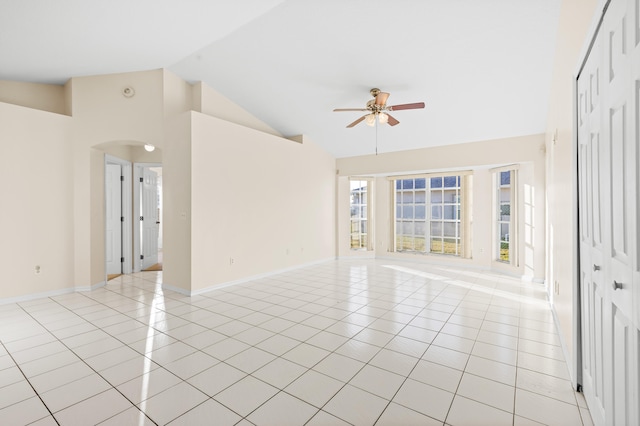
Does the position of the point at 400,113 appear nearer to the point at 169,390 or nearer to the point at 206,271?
the point at 206,271

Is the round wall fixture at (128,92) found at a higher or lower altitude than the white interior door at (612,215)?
higher

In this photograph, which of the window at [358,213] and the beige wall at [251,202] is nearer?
the beige wall at [251,202]

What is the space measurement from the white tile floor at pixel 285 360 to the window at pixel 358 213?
11.8 feet

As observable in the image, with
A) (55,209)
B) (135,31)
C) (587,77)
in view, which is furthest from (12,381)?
(587,77)

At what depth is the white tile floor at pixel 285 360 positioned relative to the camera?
192 cm

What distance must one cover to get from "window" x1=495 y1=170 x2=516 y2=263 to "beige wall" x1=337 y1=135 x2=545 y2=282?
13 cm

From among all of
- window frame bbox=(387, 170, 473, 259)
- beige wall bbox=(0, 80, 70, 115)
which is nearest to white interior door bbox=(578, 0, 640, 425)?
window frame bbox=(387, 170, 473, 259)

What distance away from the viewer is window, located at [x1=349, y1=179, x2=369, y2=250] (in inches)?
318

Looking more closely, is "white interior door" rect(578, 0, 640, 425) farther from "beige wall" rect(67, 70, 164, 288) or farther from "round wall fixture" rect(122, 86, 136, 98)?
"round wall fixture" rect(122, 86, 136, 98)

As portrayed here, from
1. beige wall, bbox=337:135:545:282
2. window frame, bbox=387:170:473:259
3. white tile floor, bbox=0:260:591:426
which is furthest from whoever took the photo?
window frame, bbox=387:170:473:259

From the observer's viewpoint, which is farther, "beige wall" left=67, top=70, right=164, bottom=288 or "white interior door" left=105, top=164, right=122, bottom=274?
"white interior door" left=105, top=164, right=122, bottom=274

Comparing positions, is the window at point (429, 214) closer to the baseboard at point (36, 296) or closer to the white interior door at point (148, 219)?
the white interior door at point (148, 219)

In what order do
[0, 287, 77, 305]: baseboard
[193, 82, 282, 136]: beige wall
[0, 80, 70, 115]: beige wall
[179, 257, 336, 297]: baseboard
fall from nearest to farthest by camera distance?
1. [0, 287, 77, 305]: baseboard
2. [0, 80, 70, 115]: beige wall
3. [179, 257, 336, 297]: baseboard
4. [193, 82, 282, 136]: beige wall

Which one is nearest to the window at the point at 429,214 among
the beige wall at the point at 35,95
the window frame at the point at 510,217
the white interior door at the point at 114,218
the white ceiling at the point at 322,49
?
the window frame at the point at 510,217
